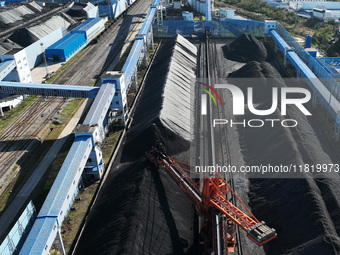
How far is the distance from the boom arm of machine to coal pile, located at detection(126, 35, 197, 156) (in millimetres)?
5013

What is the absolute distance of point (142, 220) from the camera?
70.3 ft

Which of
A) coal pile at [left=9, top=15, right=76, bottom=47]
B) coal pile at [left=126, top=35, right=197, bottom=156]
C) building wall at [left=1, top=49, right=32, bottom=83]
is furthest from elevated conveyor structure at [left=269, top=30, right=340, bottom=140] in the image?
coal pile at [left=9, top=15, right=76, bottom=47]

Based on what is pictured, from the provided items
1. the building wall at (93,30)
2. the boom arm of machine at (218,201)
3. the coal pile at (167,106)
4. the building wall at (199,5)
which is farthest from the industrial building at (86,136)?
the building wall at (199,5)

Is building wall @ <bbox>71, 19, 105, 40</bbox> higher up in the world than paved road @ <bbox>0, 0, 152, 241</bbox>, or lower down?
higher up

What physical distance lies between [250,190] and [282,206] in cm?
361

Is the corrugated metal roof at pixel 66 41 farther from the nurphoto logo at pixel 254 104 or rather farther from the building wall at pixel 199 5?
the building wall at pixel 199 5

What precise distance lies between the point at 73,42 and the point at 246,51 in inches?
1102

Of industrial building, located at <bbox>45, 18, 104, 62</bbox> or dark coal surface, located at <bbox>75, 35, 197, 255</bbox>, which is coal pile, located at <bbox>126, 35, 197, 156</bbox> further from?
industrial building, located at <bbox>45, 18, 104, 62</bbox>

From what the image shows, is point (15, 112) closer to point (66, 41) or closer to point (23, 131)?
point (23, 131)

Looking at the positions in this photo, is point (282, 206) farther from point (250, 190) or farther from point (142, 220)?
point (142, 220)

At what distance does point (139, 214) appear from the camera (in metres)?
21.7

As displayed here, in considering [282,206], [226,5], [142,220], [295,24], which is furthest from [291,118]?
[226,5]

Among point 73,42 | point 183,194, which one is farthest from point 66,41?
point 183,194

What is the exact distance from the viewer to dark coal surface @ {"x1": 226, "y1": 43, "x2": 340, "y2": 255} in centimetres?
1975
